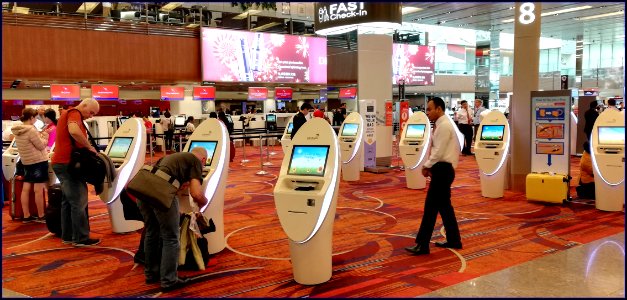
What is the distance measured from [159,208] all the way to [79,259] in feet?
5.37

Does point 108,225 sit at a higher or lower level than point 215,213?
lower

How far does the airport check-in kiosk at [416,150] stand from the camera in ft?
27.7

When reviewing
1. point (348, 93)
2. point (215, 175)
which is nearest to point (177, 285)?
point (215, 175)

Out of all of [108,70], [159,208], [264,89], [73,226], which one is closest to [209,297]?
[159,208]

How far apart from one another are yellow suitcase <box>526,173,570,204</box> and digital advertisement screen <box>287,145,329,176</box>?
4233mm

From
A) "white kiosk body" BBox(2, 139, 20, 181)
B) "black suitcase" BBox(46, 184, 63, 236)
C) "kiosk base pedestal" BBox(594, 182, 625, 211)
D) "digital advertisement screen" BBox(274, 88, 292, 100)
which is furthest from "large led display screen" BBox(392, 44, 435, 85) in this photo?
"black suitcase" BBox(46, 184, 63, 236)

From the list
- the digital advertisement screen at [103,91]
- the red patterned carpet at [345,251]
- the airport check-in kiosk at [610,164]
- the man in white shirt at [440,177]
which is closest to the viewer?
the red patterned carpet at [345,251]

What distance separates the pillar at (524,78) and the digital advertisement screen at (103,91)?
11491mm

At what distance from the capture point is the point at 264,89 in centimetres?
1869

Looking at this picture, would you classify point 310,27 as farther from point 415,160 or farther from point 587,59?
point 587,59

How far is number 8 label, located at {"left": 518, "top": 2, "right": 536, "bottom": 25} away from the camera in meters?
7.59

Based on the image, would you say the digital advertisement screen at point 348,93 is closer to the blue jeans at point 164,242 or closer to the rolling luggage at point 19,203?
the rolling luggage at point 19,203

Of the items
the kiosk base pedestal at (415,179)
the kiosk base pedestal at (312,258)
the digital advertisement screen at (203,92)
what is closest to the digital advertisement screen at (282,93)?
the digital advertisement screen at (203,92)

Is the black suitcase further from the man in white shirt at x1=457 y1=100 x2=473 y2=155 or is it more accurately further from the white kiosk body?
the man in white shirt at x1=457 y1=100 x2=473 y2=155
